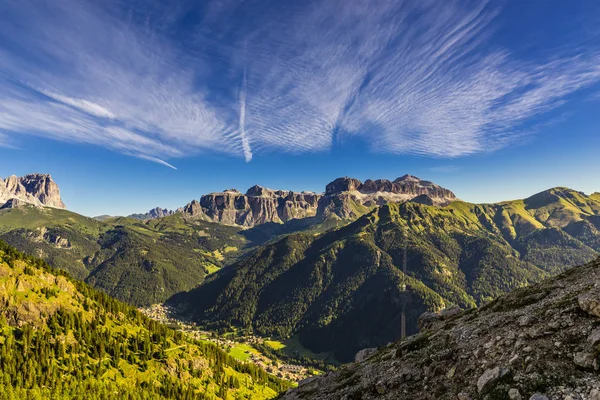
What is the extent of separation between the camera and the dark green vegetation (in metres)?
133

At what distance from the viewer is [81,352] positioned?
153500 mm

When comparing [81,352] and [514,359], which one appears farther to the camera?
[81,352]

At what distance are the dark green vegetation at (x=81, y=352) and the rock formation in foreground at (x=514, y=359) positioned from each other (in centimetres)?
15062

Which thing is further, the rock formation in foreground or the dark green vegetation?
the dark green vegetation

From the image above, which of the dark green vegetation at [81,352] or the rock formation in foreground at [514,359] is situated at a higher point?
the rock formation in foreground at [514,359]

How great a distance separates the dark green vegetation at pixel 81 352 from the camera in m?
133

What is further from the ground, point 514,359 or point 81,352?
point 514,359

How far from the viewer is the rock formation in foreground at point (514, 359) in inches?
858

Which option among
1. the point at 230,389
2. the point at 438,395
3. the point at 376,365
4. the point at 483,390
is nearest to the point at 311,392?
the point at 376,365

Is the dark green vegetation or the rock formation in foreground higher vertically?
the rock formation in foreground

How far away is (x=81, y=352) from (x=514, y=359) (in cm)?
19548

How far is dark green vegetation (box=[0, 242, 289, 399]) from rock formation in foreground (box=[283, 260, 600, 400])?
5930 inches

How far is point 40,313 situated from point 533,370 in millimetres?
214435

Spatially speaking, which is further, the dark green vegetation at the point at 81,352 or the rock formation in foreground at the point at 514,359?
the dark green vegetation at the point at 81,352
